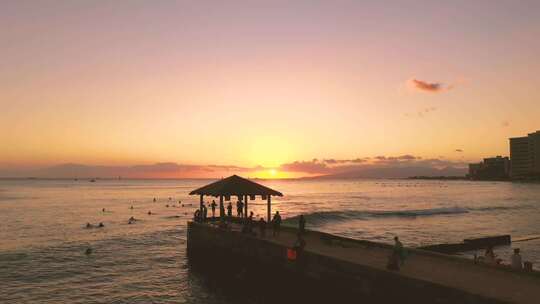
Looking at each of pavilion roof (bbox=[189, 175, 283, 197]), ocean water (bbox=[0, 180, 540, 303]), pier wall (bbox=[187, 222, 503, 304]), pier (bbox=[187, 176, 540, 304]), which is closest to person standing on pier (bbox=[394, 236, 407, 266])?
pier (bbox=[187, 176, 540, 304])

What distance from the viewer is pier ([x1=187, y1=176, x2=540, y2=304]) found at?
493 inches

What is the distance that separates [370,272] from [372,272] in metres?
0.09

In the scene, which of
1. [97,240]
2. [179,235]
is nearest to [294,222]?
[179,235]

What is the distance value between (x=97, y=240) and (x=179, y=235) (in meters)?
8.08

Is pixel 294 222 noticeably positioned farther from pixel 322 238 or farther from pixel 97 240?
pixel 322 238

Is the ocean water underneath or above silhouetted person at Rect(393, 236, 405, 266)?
underneath

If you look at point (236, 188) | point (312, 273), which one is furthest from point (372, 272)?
point (236, 188)

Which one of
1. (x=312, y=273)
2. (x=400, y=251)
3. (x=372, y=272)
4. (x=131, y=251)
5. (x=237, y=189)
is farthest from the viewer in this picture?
(x=131, y=251)

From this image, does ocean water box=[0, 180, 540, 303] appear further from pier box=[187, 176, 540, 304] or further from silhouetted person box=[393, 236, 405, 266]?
silhouetted person box=[393, 236, 405, 266]

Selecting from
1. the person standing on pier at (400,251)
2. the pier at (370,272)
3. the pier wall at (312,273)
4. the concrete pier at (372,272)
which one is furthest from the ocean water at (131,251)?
the person standing on pier at (400,251)

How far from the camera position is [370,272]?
15094 mm

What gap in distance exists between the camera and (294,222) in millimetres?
58750

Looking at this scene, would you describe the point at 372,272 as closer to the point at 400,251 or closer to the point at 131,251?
the point at 400,251

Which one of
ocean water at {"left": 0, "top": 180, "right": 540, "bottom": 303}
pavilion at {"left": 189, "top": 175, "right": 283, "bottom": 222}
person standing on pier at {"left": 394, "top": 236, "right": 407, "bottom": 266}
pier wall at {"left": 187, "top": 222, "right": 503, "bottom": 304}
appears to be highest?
pavilion at {"left": 189, "top": 175, "right": 283, "bottom": 222}
